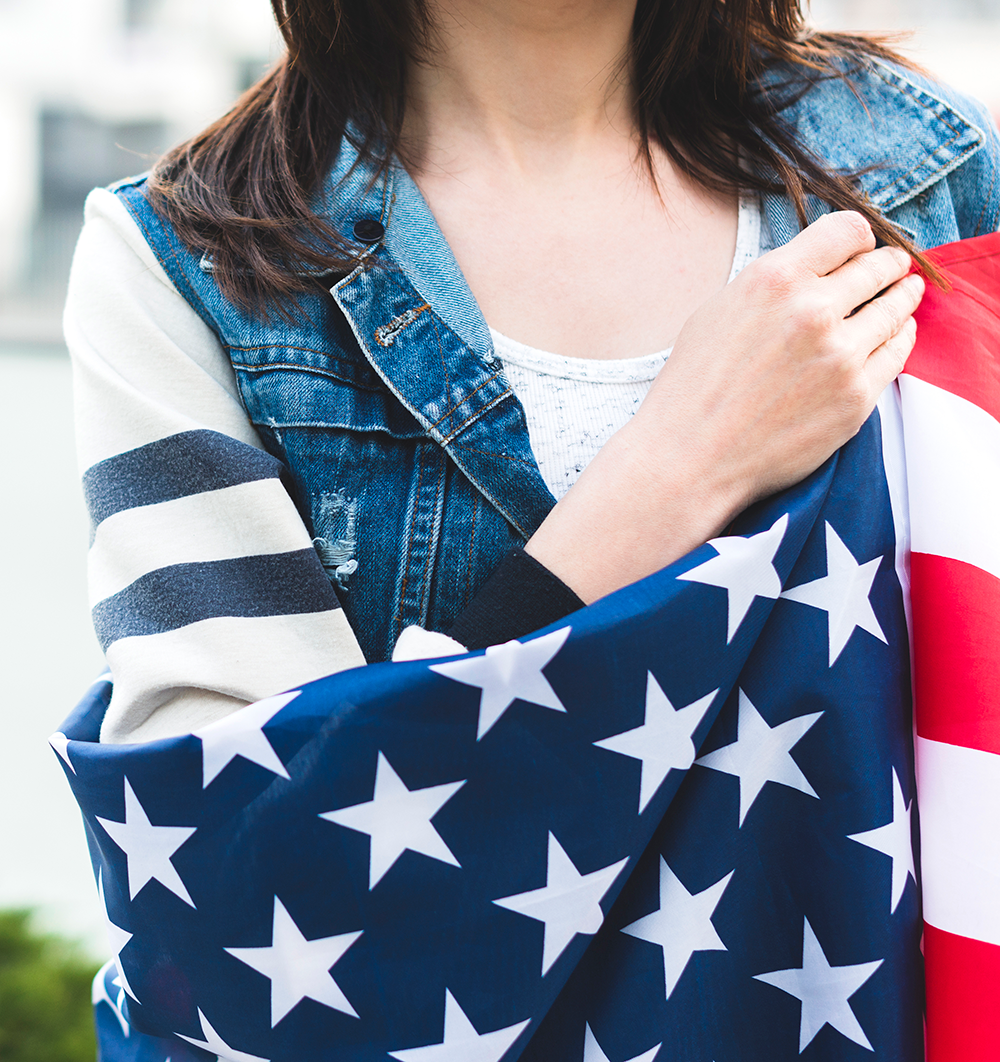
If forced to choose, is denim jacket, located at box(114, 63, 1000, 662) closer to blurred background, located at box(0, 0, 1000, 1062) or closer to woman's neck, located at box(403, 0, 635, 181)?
woman's neck, located at box(403, 0, 635, 181)

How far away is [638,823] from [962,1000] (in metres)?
0.31

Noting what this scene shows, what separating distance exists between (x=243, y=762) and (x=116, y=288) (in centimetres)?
47

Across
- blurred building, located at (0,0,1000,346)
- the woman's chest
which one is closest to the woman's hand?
the woman's chest

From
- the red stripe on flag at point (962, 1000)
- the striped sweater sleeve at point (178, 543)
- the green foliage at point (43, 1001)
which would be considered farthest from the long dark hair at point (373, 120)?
the green foliage at point (43, 1001)

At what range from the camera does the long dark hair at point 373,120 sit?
0.94 m

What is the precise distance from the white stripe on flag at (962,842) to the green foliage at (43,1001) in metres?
1.90

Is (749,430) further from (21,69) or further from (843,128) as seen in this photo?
(21,69)

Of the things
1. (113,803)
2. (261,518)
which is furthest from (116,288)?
(113,803)

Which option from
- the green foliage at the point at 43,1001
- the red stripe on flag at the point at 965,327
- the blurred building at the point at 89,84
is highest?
the red stripe on flag at the point at 965,327

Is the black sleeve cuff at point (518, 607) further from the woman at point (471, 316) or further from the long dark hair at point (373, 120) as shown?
the long dark hair at point (373, 120)

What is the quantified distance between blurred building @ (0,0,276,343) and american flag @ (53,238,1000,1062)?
39.4 feet

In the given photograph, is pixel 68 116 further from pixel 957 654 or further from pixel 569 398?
pixel 957 654

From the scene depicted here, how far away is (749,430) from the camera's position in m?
0.82

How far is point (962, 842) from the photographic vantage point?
792 mm
